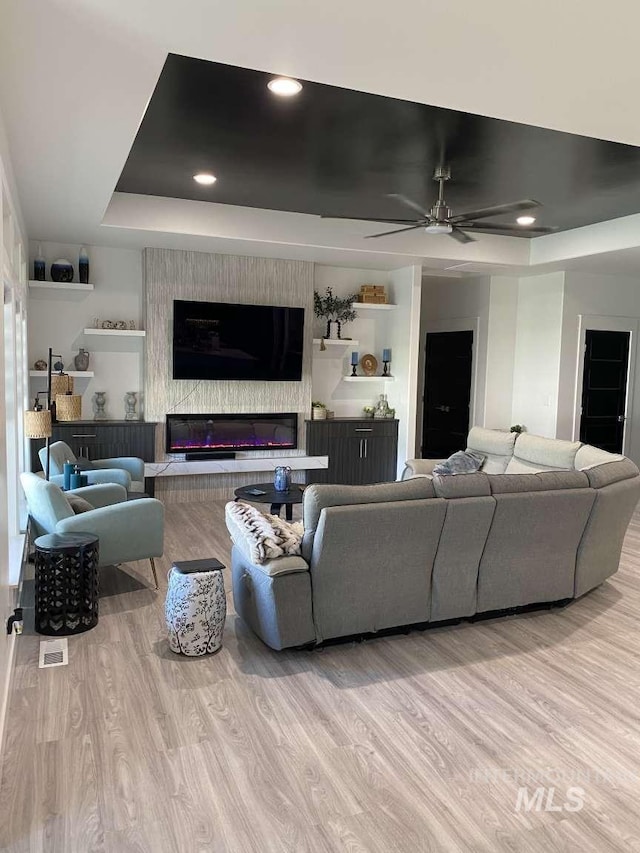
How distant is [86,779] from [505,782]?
158cm

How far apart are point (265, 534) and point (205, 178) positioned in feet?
10.5

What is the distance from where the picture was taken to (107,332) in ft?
22.2

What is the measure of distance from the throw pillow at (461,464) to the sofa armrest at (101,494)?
3.07 m

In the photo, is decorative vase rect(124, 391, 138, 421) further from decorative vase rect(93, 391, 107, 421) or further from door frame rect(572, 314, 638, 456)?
door frame rect(572, 314, 638, 456)

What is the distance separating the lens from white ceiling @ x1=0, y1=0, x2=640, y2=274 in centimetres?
221

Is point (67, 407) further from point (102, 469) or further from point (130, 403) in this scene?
point (130, 403)

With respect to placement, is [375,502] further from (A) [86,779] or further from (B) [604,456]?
(B) [604,456]

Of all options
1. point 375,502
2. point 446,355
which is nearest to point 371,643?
point 375,502

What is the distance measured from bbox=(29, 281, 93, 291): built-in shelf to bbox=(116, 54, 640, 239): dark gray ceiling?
140cm

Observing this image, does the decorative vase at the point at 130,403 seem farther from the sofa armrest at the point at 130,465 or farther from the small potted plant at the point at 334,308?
the small potted plant at the point at 334,308

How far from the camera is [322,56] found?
256 cm

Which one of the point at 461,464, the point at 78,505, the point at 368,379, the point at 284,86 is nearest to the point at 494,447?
the point at 461,464

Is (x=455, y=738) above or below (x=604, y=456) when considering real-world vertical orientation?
below

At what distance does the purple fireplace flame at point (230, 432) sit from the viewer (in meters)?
7.15
